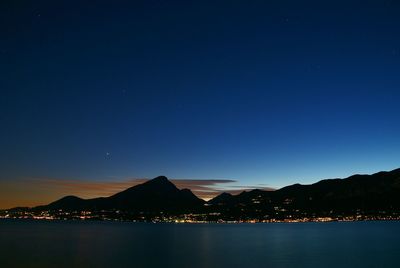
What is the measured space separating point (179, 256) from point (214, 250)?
1288cm

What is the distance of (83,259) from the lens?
72.6m

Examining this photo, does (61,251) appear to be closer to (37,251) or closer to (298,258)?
(37,251)

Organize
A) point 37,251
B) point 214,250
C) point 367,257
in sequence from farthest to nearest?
point 214,250 → point 37,251 → point 367,257

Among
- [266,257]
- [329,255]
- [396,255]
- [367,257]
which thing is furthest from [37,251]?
[396,255]

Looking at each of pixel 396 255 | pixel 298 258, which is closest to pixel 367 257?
pixel 396 255

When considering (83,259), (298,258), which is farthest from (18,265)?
(298,258)

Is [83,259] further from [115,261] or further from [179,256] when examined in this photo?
[179,256]

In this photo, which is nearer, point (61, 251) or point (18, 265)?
point (18, 265)

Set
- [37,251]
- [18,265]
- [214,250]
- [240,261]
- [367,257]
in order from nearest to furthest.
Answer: [18,265], [240,261], [367,257], [37,251], [214,250]

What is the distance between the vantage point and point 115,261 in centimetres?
7119

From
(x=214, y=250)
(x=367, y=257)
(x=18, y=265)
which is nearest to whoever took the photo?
(x=18, y=265)

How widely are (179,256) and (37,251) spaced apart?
29802mm

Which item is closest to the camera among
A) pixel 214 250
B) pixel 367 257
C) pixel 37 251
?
pixel 367 257

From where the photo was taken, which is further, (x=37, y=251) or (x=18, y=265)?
(x=37, y=251)
